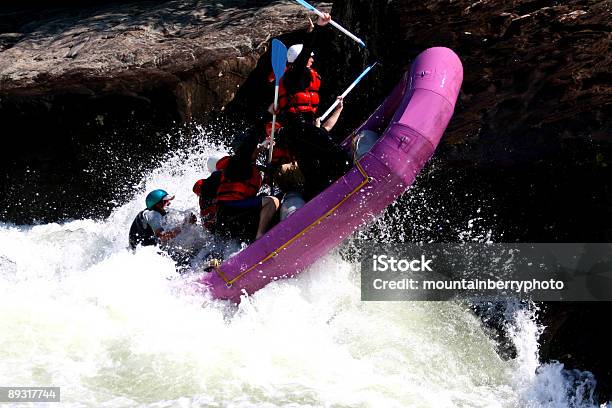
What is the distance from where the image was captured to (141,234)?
6270 millimetres

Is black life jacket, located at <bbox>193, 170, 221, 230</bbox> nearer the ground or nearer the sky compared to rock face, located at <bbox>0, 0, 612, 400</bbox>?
nearer the ground

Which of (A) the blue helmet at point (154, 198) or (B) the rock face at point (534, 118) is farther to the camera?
(A) the blue helmet at point (154, 198)

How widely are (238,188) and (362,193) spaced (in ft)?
3.42

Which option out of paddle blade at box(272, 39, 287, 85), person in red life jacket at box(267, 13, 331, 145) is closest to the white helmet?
person in red life jacket at box(267, 13, 331, 145)

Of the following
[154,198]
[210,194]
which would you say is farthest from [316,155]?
[154,198]

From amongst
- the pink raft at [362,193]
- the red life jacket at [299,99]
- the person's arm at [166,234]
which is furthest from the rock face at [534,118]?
the person's arm at [166,234]

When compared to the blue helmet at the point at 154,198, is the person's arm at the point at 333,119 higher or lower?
higher

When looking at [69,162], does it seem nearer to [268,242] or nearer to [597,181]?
[268,242]

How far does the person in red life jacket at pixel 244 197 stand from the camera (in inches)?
227

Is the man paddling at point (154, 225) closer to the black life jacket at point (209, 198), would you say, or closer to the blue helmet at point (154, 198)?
the blue helmet at point (154, 198)

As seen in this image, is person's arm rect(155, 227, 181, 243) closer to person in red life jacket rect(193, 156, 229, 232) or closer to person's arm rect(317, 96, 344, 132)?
person in red life jacket rect(193, 156, 229, 232)

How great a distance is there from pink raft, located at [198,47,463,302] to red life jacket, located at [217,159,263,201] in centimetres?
47

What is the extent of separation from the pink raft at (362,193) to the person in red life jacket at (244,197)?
32 centimetres

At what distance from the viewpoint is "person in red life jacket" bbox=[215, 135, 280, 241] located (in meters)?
5.76
